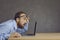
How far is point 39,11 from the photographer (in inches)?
86.0

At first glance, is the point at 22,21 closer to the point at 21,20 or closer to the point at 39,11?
the point at 21,20

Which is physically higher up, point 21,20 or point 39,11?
point 39,11

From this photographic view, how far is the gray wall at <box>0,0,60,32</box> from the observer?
216 centimetres

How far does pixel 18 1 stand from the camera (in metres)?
2.18

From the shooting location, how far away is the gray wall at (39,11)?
2160 mm

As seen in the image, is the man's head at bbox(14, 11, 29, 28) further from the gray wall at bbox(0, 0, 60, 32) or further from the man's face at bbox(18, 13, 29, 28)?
the gray wall at bbox(0, 0, 60, 32)

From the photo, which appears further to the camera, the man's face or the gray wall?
the gray wall

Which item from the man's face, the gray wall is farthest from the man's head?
the gray wall

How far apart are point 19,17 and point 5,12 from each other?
71 centimetres

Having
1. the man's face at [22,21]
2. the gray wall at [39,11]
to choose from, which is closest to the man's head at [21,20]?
the man's face at [22,21]

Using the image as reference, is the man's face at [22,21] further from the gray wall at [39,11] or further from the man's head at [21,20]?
the gray wall at [39,11]

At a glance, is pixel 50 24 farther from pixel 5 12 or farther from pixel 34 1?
pixel 5 12

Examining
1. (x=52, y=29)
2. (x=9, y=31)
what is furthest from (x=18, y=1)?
(x=9, y=31)

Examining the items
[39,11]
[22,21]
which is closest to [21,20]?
[22,21]
